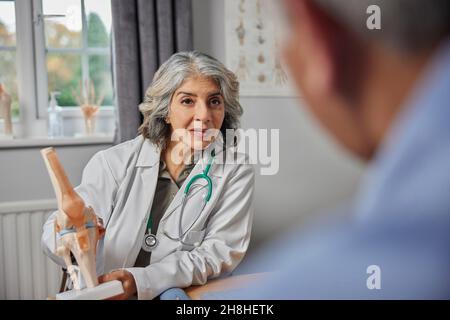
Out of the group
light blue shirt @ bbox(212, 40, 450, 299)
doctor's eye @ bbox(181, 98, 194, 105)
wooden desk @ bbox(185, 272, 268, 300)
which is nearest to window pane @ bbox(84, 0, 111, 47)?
doctor's eye @ bbox(181, 98, 194, 105)

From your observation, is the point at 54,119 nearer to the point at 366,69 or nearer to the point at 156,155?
the point at 156,155

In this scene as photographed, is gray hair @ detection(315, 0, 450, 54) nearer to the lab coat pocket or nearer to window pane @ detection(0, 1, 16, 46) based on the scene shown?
the lab coat pocket

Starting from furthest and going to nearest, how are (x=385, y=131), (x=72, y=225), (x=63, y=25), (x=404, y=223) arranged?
(x=63, y=25) → (x=72, y=225) → (x=385, y=131) → (x=404, y=223)

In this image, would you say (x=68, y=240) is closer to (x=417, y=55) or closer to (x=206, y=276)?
(x=206, y=276)

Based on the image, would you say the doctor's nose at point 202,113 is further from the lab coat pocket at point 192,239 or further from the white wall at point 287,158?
the lab coat pocket at point 192,239

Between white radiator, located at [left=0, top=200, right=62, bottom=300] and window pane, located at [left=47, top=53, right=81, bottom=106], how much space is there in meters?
0.24

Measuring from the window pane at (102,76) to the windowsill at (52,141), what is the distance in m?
0.09

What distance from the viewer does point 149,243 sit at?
991 mm

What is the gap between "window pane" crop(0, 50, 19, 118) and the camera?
3.43ft

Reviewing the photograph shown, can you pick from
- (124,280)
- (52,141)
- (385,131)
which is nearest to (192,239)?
(124,280)

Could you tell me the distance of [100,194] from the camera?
1007 mm

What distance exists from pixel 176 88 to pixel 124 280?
39cm

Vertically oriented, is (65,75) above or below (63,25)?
below

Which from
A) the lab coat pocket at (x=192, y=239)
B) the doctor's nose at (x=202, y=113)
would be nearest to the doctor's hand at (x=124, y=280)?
the lab coat pocket at (x=192, y=239)
